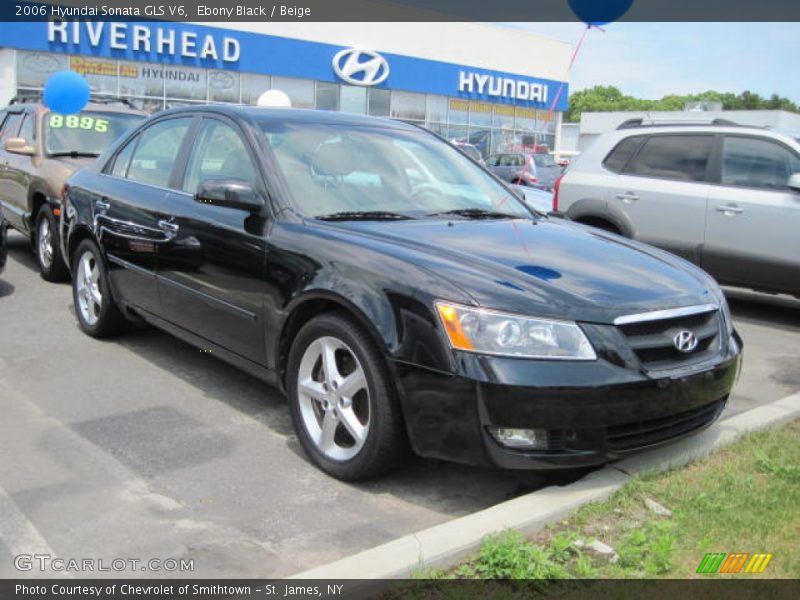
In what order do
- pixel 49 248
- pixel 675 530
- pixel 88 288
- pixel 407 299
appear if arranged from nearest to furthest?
1. pixel 675 530
2. pixel 407 299
3. pixel 88 288
4. pixel 49 248

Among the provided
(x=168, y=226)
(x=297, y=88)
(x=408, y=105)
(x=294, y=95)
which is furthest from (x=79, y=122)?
(x=408, y=105)

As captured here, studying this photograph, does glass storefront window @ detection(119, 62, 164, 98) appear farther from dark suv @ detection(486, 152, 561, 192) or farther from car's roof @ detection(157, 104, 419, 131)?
car's roof @ detection(157, 104, 419, 131)

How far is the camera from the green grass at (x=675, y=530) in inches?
110

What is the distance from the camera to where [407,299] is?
333 centimetres

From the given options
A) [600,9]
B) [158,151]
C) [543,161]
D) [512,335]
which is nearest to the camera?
[512,335]

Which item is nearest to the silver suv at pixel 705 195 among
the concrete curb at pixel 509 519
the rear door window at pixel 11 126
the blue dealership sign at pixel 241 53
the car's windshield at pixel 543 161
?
the concrete curb at pixel 509 519

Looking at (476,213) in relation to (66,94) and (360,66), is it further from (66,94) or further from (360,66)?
(360,66)

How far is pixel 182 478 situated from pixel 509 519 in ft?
5.05

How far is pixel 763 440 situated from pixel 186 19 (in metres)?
26.0

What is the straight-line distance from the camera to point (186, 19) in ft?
86.7

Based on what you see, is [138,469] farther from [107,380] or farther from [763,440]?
[763,440]

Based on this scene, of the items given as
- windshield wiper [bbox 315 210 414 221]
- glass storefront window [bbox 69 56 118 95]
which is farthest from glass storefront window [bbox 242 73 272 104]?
windshield wiper [bbox 315 210 414 221]

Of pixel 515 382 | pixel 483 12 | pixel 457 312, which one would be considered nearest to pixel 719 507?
pixel 515 382

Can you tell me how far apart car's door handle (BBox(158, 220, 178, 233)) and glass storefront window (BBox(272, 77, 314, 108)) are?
25.5 m
